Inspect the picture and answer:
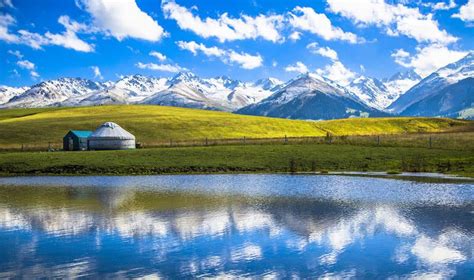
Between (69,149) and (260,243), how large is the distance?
275 feet

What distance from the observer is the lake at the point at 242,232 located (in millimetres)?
18109

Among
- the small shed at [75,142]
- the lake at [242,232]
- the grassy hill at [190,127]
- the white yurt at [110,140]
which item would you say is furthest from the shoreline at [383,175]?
the grassy hill at [190,127]

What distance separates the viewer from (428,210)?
3002cm

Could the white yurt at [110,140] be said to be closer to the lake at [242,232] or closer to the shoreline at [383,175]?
the shoreline at [383,175]

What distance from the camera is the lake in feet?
59.4

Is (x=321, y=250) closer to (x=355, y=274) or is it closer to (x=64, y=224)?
(x=355, y=274)

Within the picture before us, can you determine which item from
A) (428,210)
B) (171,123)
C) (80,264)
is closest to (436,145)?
(428,210)

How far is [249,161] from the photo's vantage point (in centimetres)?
6525

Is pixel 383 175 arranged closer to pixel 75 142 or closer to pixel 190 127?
pixel 75 142

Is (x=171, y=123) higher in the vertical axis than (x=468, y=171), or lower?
higher

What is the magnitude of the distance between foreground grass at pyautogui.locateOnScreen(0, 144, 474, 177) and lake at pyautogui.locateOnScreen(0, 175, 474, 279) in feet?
60.4

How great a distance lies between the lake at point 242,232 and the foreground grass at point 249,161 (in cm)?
1840

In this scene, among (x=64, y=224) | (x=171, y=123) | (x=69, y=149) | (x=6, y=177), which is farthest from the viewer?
(x=171, y=123)

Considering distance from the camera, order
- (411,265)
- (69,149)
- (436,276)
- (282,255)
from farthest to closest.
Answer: (69,149)
(282,255)
(411,265)
(436,276)
